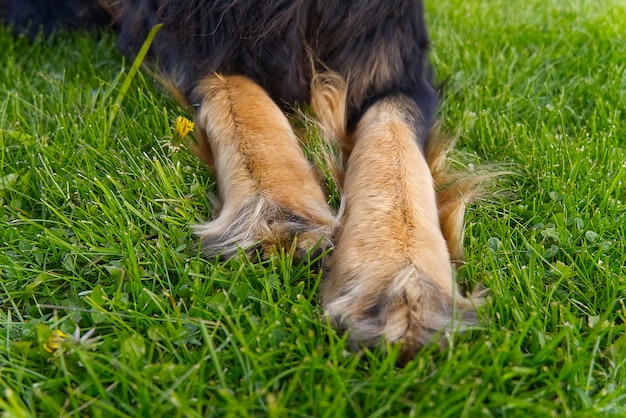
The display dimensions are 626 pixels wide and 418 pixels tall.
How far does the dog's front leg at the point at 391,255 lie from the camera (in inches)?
56.7

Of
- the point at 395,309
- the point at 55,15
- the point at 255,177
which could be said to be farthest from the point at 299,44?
the point at 55,15

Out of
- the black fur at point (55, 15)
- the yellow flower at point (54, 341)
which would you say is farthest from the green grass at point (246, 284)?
the black fur at point (55, 15)

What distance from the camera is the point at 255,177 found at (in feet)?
6.29

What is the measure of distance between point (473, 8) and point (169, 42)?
255 centimetres

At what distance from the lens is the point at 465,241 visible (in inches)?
72.2

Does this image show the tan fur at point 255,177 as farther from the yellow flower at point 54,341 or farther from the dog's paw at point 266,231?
the yellow flower at point 54,341

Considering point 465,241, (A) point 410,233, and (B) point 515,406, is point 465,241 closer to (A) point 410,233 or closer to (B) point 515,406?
(A) point 410,233

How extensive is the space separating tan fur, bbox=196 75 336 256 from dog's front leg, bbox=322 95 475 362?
115 mm

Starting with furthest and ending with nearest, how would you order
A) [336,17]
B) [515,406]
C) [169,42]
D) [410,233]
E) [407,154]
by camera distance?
1. [169,42]
2. [336,17]
3. [407,154]
4. [410,233]
5. [515,406]

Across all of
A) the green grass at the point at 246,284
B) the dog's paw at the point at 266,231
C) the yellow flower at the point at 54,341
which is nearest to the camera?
the green grass at the point at 246,284

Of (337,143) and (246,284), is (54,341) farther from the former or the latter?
(337,143)

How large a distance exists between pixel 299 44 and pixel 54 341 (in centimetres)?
151

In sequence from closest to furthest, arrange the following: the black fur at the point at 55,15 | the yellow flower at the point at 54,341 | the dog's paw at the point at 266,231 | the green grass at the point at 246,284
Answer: the green grass at the point at 246,284
the yellow flower at the point at 54,341
the dog's paw at the point at 266,231
the black fur at the point at 55,15

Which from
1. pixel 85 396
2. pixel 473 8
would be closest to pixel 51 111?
pixel 85 396
